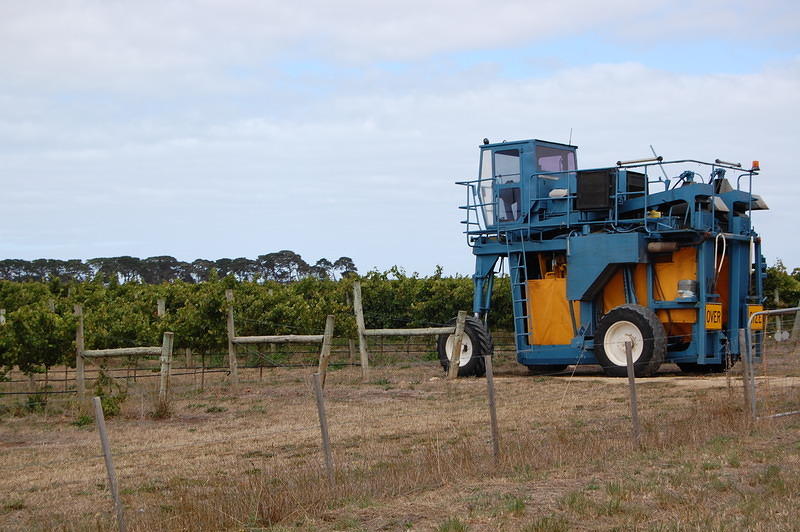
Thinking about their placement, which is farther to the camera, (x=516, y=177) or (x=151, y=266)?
(x=151, y=266)

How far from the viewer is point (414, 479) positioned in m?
9.87

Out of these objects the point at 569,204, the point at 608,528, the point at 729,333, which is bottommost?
the point at 608,528

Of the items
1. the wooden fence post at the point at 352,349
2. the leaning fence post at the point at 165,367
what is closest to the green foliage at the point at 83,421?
the leaning fence post at the point at 165,367

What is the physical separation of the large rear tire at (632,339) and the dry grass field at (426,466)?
0.76 m

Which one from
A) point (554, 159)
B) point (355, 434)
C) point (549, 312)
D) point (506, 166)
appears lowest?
point (355, 434)

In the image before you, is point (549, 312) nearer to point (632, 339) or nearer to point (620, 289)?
point (620, 289)

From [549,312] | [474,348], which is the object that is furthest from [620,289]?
[474,348]

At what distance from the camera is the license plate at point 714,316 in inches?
772

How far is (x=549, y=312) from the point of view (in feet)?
71.8

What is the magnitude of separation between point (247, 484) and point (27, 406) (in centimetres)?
1020

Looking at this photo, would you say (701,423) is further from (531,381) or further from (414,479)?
(531,381)

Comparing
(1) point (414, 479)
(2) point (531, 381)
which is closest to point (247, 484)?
(1) point (414, 479)

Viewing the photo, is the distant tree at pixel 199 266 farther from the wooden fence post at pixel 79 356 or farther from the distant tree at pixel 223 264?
the wooden fence post at pixel 79 356

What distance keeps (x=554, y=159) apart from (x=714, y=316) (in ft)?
16.9
